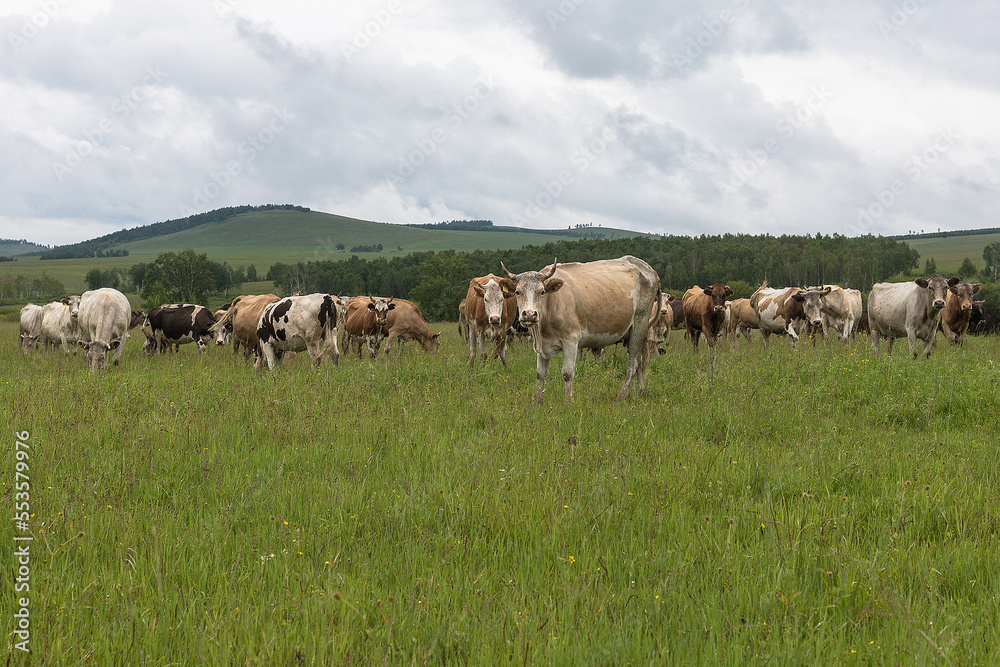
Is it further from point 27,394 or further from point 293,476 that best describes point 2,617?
point 27,394

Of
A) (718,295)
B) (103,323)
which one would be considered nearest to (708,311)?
(718,295)

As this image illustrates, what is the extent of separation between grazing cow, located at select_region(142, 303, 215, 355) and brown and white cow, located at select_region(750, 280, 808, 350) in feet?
64.4

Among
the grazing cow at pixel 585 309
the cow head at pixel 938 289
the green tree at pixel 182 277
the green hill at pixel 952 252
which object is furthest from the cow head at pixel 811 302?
the green hill at pixel 952 252

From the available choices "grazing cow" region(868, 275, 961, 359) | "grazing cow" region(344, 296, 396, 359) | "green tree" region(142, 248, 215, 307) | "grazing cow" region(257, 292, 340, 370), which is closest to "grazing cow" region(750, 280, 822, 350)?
"grazing cow" region(868, 275, 961, 359)

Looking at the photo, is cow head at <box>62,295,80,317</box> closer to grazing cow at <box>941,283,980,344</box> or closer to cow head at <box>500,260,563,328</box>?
cow head at <box>500,260,563,328</box>

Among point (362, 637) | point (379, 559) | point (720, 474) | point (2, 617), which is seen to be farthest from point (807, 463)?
point (2, 617)

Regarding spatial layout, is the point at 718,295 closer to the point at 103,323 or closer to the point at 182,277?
the point at 103,323

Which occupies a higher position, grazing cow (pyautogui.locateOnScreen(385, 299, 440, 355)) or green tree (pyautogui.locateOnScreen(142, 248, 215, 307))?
green tree (pyautogui.locateOnScreen(142, 248, 215, 307))

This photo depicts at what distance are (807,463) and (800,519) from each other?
5.11 feet

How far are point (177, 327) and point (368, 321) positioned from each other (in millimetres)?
6841

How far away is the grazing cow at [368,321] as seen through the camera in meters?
19.0

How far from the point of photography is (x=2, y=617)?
9.75 ft

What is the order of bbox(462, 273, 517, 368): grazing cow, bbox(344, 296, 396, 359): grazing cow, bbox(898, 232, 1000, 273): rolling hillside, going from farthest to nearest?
bbox(898, 232, 1000, 273): rolling hillside
bbox(344, 296, 396, 359): grazing cow
bbox(462, 273, 517, 368): grazing cow

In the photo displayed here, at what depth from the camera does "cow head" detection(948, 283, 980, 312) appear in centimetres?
1430
